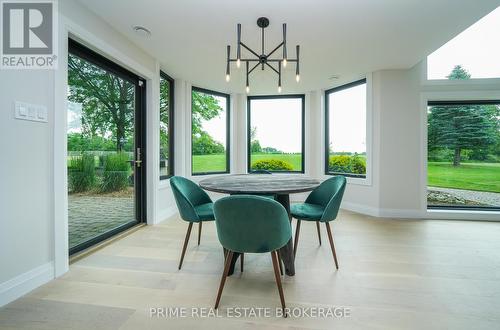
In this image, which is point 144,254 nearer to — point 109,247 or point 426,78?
point 109,247

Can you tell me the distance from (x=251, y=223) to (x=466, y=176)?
14.4 ft

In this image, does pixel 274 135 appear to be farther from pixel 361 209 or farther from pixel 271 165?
pixel 361 209

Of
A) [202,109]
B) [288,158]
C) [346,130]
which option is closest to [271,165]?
[288,158]

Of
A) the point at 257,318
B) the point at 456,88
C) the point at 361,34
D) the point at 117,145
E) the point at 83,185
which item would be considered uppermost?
the point at 361,34

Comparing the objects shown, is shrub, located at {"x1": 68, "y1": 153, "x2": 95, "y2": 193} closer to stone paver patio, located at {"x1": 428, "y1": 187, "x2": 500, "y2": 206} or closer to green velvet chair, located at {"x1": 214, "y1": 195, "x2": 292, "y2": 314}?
green velvet chair, located at {"x1": 214, "y1": 195, "x2": 292, "y2": 314}

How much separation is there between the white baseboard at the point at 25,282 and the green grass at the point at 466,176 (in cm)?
516

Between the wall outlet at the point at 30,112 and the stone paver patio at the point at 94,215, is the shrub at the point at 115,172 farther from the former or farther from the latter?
the wall outlet at the point at 30,112

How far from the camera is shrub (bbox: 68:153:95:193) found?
2.42m

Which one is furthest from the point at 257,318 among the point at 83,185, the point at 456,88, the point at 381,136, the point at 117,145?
the point at 456,88

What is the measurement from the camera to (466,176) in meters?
4.01

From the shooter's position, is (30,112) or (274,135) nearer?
(30,112)

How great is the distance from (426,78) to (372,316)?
3.98 metres

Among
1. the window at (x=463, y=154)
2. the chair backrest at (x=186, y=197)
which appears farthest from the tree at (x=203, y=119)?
the window at (x=463, y=154)

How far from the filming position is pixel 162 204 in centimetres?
383
